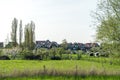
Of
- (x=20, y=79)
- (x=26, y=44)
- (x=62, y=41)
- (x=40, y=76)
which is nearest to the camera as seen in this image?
(x=20, y=79)

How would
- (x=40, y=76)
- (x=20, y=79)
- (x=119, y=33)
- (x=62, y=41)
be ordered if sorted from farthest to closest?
(x=62, y=41), (x=119, y=33), (x=40, y=76), (x=20, y=79)

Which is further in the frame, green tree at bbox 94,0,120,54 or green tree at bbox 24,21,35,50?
green tree at bbox 24,21,35,50

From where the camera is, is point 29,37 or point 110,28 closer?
point 110,28

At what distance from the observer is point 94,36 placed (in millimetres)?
40094

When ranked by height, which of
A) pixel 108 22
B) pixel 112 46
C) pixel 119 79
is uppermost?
pixel 108 22

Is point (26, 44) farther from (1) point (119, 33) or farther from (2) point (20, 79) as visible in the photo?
(2) point (20, 79)

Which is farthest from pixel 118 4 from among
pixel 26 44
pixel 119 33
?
pixel 26 44

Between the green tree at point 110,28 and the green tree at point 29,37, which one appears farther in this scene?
the green tree at point 29,37

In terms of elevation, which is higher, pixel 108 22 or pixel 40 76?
pixel 108 22

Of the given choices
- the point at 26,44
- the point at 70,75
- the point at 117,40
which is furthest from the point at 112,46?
the point at 26,44

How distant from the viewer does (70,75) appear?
22.8 meters

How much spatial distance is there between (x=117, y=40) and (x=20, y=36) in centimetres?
6908

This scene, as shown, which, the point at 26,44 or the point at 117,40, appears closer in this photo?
the point at 117,40

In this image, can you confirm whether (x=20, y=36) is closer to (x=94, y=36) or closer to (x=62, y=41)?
(x=62, y=41)
